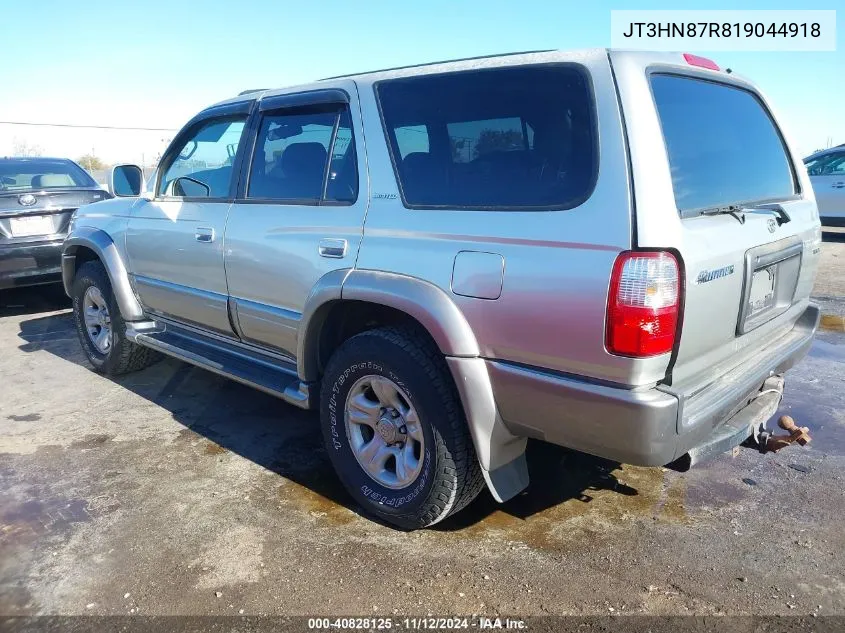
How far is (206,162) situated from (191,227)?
53 cm

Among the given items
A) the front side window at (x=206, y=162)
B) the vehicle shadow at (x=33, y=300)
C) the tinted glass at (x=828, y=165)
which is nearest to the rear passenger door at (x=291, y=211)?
the front side window at (x=206, y=162)

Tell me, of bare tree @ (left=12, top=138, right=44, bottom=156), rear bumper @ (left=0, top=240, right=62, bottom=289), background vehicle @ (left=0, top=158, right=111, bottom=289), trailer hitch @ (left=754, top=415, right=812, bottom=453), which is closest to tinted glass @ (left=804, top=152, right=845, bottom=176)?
trailer hitch @ (left=754, top=415, right=812, bottom=453)

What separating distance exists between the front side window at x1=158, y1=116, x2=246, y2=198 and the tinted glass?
11.7m

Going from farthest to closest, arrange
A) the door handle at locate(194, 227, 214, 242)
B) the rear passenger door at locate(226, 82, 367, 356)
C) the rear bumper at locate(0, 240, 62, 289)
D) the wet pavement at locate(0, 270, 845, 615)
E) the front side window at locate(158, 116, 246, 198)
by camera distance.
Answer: the rear bumper at locate(0, 240, 62, 289)
the front side window at locate(158, 116, 246, 198)
the door handle at locate(194, 227, 214, 242)
the rear passenger door at locate(226, 82, 367, 356)
the wet pavement at locate(0, 270, 845, 615)

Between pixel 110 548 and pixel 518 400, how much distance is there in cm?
190

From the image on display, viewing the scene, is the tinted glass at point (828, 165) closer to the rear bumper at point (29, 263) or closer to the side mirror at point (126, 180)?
the side mirror at point (126, 180)

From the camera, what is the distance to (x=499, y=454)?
8.50ft

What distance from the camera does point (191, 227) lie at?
12.8ft

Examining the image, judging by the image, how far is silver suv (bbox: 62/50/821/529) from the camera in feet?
7.15

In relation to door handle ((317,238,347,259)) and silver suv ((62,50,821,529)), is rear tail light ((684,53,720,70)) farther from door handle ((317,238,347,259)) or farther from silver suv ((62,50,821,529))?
door handle ((317,238,347,259))

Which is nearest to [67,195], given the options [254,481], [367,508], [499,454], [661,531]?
[254,481]

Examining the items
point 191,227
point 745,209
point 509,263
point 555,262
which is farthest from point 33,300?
point 745,209

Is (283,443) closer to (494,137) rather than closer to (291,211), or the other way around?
(291,211)

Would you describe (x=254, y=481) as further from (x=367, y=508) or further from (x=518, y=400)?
(x=518, y=400)
